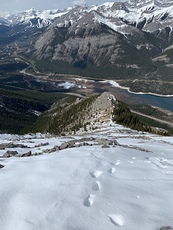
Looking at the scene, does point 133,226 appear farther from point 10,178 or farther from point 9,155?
point 9,155

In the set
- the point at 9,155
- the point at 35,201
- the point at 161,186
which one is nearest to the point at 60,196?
the point at 35,201

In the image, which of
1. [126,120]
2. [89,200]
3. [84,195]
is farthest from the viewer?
[126,120]

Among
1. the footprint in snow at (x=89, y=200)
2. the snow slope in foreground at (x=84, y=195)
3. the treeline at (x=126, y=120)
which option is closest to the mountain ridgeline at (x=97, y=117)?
the treeline at (x=126, y=120)

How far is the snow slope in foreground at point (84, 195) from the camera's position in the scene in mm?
9477

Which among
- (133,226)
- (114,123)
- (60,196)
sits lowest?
(133,226)

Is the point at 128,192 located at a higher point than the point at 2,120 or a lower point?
lower

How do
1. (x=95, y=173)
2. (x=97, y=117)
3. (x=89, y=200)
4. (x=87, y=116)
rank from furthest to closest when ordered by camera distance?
1. (x=87, y=116)
2. (x=97, y=117)
3. (x=95, y=173)
4. (x=89, y=200)

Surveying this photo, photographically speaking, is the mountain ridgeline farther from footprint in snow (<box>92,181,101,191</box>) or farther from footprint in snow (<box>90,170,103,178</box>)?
footprint in snow (<box>92,181,101,191</box>)

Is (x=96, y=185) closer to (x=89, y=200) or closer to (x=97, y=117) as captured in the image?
(x=89, y=200)

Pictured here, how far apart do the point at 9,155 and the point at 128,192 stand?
12.0 m

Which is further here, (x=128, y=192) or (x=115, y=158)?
(x=115, y=158)

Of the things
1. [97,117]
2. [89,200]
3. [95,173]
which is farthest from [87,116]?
[89,200]

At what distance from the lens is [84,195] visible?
11383 millimetres

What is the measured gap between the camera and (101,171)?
14.5 meters
